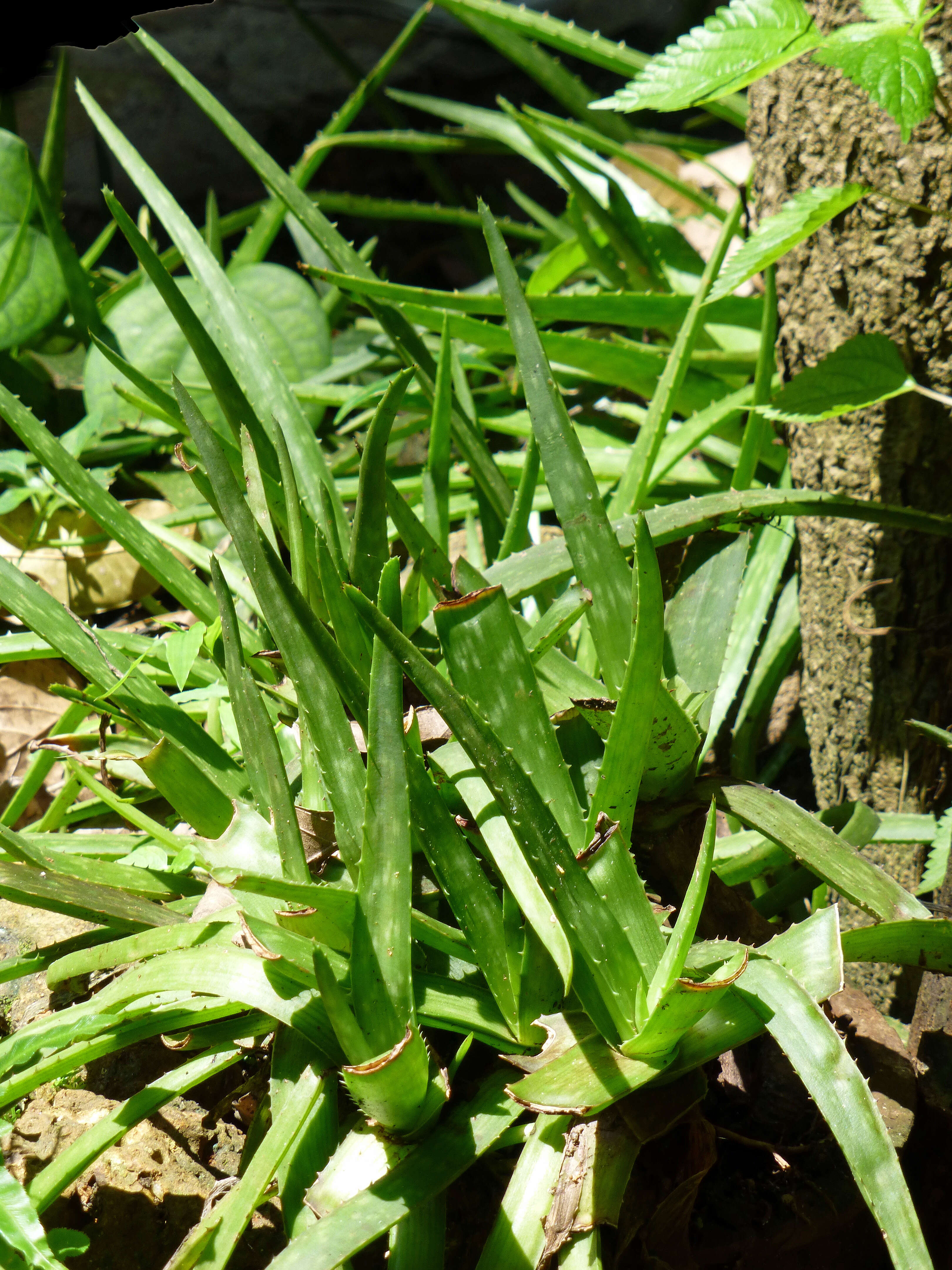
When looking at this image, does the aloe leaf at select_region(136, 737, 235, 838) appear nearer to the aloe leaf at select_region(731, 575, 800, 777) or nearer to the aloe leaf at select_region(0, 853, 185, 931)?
the aloe leaf at select_region(0, 853, 185, 931)

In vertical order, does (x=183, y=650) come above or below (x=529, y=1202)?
above

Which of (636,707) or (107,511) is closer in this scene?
(636,707)

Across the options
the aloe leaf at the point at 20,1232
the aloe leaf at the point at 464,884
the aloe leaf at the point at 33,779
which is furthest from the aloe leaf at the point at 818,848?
the aloe leaf at the point at 33,779

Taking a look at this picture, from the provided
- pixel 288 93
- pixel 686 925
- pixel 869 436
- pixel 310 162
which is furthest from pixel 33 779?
pixel 288 93

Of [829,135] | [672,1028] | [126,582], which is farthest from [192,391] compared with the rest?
[672,1028]

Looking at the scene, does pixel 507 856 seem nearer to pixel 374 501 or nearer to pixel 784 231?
pixel 374 501

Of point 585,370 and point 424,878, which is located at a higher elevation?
point 585,370

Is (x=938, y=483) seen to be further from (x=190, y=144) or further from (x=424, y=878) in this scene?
(x=190, y=144)

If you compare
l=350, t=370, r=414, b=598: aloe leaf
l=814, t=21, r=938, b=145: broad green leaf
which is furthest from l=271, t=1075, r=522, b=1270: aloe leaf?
l=814, t=21, r=938, b=145: broad green leaf
